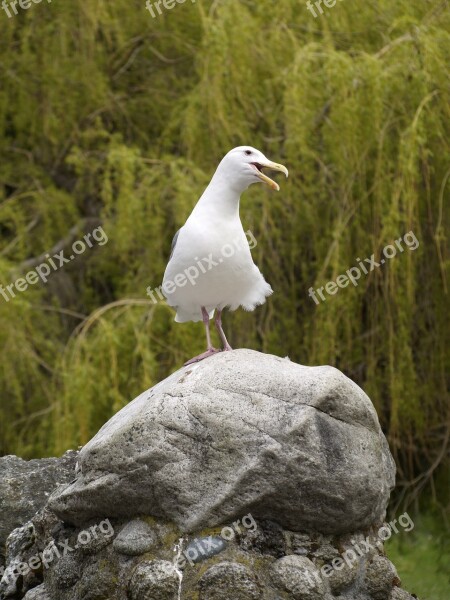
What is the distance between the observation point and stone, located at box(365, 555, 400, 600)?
4.62 meters

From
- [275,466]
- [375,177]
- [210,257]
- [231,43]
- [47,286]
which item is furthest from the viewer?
[47,286]

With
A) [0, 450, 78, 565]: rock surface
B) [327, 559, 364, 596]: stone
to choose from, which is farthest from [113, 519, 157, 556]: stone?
[0, 450, 78, 565]: rock surface

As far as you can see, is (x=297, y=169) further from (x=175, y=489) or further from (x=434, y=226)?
(x=175, y=489)

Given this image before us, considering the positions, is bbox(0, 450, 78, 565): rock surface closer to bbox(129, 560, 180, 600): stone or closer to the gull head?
bbox(129, 560, 180, 600): stone

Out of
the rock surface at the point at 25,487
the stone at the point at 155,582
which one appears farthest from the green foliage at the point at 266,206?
the stone at the point at 155,582

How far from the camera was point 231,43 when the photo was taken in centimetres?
748

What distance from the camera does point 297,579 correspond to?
437cm

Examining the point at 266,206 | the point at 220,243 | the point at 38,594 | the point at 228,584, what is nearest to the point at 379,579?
the point at 228,584

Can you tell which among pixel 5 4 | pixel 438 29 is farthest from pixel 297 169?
pixel 5 4

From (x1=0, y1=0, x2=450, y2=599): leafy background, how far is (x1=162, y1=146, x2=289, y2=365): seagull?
1717 mm

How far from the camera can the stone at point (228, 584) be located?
14.1 feet

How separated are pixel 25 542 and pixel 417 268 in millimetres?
2983

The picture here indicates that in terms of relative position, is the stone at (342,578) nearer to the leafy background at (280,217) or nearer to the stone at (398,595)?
the stone at (398,595)

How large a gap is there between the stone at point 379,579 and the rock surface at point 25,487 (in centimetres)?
176
